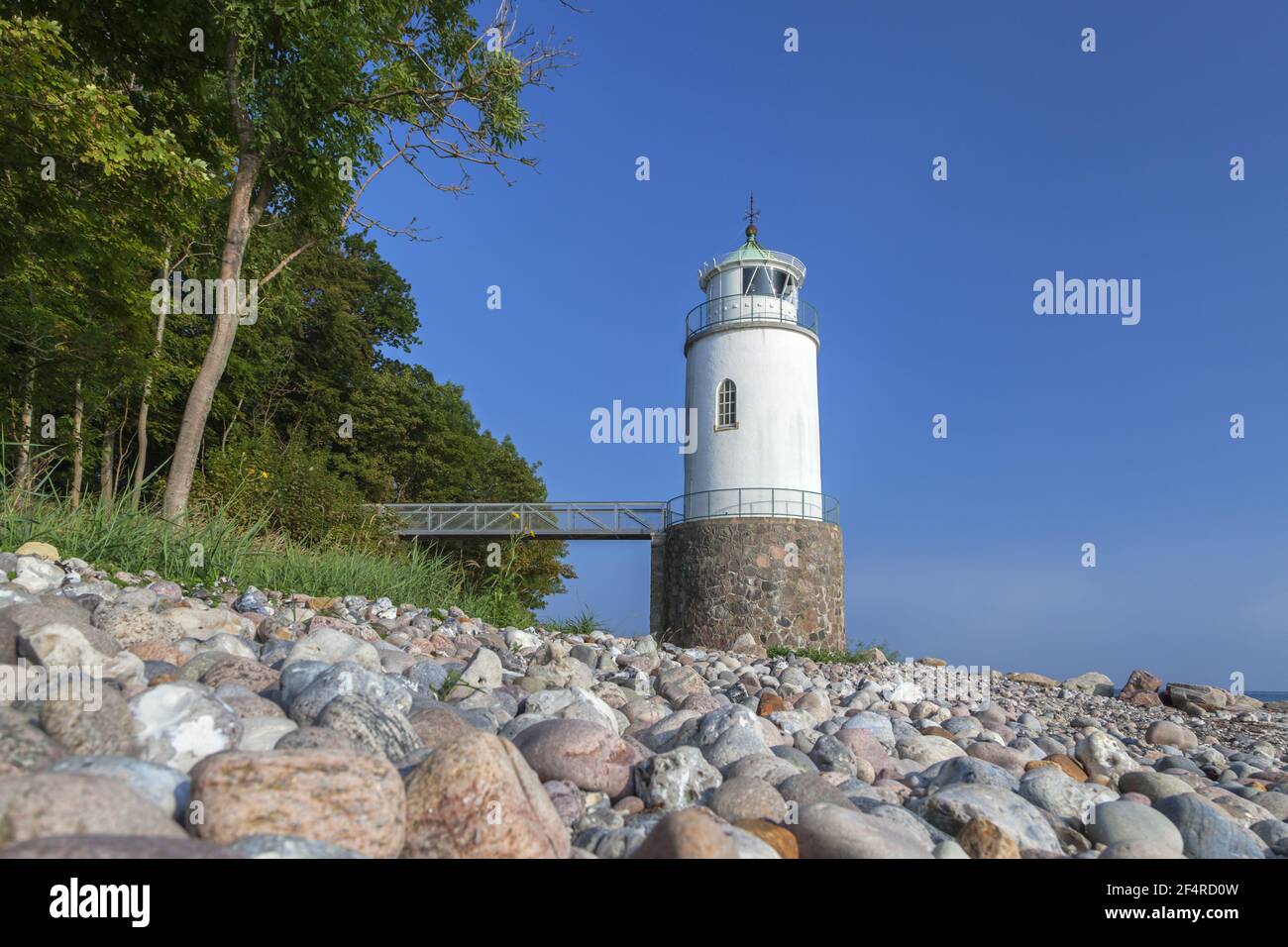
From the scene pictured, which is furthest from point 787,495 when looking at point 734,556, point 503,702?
point 503,702

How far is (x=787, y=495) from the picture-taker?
675 inches

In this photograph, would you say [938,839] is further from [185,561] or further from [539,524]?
[539,524]

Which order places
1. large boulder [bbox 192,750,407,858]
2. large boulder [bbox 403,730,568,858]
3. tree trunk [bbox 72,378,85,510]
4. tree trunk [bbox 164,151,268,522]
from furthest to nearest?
tree trunk [bbox 72,378,85,510]
tree trunk [bbox 164,151,268,522]
large boulder [bbox 403,730,568,858]
large boulder [bbox 192,750,407,858]

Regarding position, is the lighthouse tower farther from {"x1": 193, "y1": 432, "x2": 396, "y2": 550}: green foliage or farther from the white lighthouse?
{"x1": 193, "y1": 432, "x2": 396, "y2": 550}: green foliage

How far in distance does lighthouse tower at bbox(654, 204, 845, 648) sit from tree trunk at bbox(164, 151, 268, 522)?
10073 millimetres

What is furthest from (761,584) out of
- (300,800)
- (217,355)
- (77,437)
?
(300,800)

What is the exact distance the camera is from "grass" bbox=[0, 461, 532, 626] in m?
5.73

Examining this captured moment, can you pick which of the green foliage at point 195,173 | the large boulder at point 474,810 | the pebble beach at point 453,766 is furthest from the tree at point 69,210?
the large boulder at point 474,810

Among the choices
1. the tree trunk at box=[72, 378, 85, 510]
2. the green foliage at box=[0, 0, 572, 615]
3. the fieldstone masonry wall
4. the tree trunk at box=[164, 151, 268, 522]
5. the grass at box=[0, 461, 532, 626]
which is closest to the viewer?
the grass at box=[0, 461, 532, 626]

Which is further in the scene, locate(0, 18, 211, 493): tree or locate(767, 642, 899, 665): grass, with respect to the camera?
locate(767, 642, 899, 665): grass

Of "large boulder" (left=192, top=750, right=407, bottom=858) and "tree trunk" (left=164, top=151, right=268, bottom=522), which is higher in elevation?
"tree trunk" (left=164, top=151, right=268, bottom=522)

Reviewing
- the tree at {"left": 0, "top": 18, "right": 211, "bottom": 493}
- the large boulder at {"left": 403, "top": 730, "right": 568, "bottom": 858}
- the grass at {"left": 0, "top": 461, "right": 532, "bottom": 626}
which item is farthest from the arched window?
the large boulder at {"left": 403, "top": 730, "right": 568, "bottom": 858}

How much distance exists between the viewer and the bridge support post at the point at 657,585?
59.9 feet

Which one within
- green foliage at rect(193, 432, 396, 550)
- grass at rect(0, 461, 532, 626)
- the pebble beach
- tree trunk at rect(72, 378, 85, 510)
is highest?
tree trunk at rect(72, 378, 85, 510)
